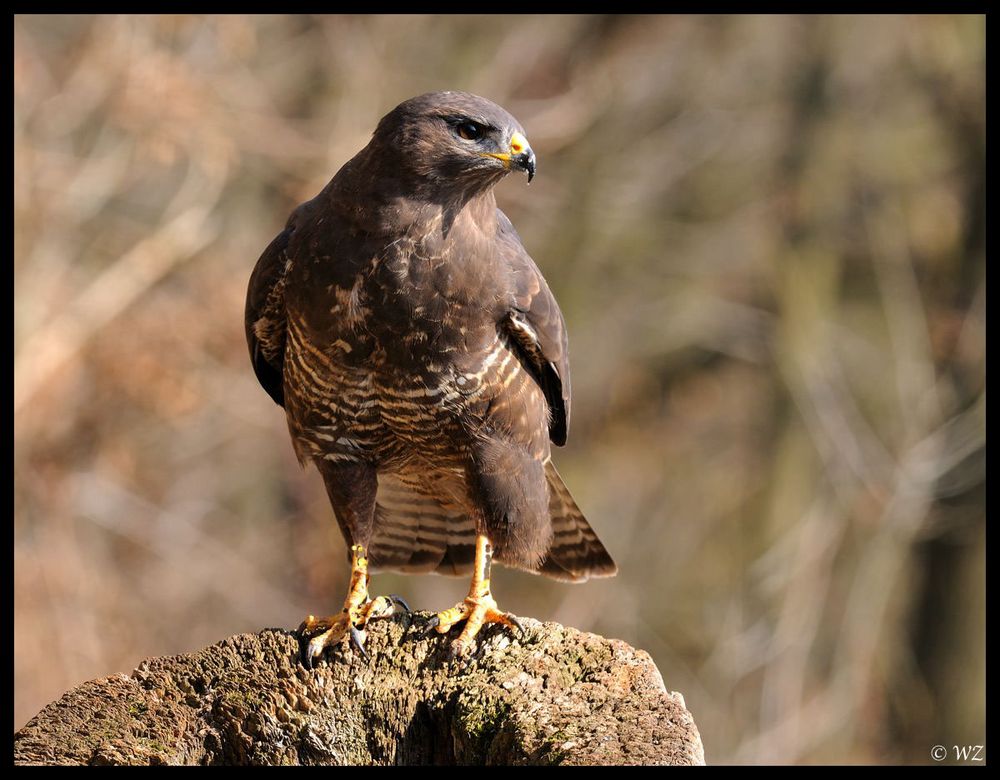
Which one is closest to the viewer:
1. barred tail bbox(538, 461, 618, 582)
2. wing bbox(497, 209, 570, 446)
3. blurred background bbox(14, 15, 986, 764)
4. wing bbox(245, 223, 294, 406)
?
wing bbox(497, 209, 570, 446)

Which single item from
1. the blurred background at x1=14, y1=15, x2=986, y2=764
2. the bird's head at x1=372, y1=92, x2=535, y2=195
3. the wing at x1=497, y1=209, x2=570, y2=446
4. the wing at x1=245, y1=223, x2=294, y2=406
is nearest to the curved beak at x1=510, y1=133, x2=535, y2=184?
the bird's head at x1=372, y1=92, x2=535, y2=195

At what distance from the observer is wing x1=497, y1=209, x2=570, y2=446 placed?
4840 millimetres

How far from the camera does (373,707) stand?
13.8 ft

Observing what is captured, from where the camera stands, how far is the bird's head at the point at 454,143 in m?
4.59

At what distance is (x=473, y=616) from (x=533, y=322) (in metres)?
1.07

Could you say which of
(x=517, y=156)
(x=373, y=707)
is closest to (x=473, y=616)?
(x=373, y=707)

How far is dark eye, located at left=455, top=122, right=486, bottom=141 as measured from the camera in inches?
182

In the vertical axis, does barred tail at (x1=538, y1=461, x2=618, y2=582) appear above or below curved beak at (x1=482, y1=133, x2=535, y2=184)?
below

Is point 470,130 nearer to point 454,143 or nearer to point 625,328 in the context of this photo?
point 454,143

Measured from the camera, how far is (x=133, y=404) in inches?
432

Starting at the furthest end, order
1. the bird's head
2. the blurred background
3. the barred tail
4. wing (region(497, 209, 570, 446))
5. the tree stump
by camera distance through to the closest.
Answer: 1. the blurred background
2. the barred tail
3. wing (region(497, 209, 570, 446))
4. the bird's head
5. the tree stump

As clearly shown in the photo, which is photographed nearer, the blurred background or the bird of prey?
the bird of prey

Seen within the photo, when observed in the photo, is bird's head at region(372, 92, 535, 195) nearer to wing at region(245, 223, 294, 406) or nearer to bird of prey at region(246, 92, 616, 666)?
bird of prey at region(246, 92, 616, 666)

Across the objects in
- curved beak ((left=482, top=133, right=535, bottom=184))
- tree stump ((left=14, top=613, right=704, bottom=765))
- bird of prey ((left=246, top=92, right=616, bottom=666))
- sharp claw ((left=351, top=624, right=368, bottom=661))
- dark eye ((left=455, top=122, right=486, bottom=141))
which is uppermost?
dark eye ((left=455, top=122, right=486, bottom=141))
